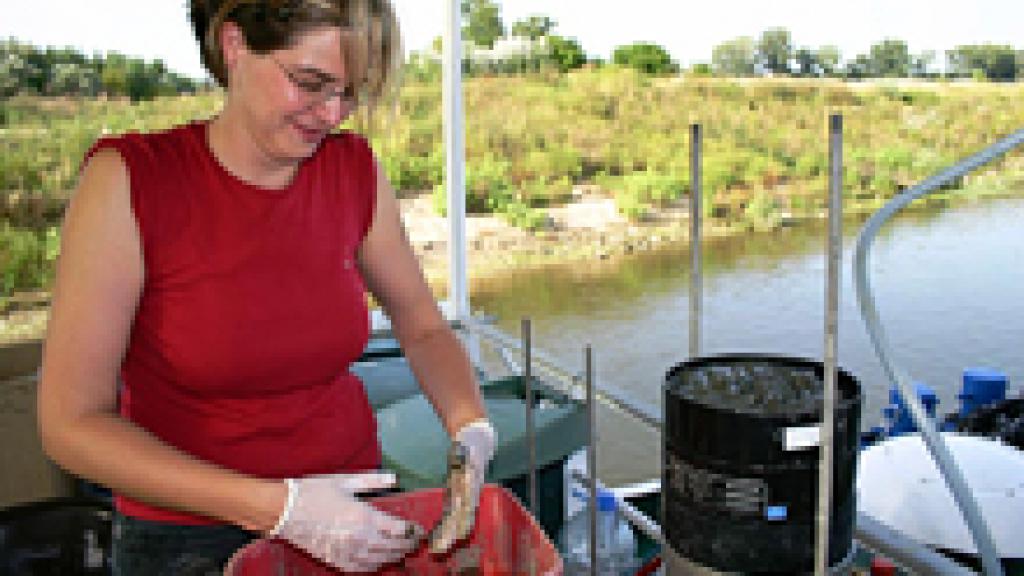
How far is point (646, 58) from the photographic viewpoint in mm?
6418

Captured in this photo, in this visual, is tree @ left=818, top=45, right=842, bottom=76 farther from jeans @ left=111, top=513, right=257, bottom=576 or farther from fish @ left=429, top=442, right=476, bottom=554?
jeans @ left=111, top=513, right=257, bottom=576

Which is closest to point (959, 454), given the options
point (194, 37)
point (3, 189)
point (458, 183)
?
point (194, 37)

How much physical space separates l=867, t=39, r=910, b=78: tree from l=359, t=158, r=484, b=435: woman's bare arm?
5305mm

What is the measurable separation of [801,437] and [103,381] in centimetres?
69

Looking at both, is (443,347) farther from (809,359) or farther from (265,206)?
(809,359)

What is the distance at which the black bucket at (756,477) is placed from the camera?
0.77 metres

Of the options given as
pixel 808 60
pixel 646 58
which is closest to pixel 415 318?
A: pixel 808 60

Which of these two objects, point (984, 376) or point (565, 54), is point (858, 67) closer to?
point (565, 54)

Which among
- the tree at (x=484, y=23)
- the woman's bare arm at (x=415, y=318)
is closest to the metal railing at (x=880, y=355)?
the woman's bare arm at (x=415, y=318)

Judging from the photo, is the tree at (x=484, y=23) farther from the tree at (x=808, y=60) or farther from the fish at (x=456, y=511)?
the fish at (x=456, y=511)

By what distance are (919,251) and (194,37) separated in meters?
5.44

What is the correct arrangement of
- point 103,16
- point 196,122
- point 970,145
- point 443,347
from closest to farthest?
point 196,122
point 443,347
point 103,16
point 970,145

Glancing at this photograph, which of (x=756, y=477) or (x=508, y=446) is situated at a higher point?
(x=756, y=477)

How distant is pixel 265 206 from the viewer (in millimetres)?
985
